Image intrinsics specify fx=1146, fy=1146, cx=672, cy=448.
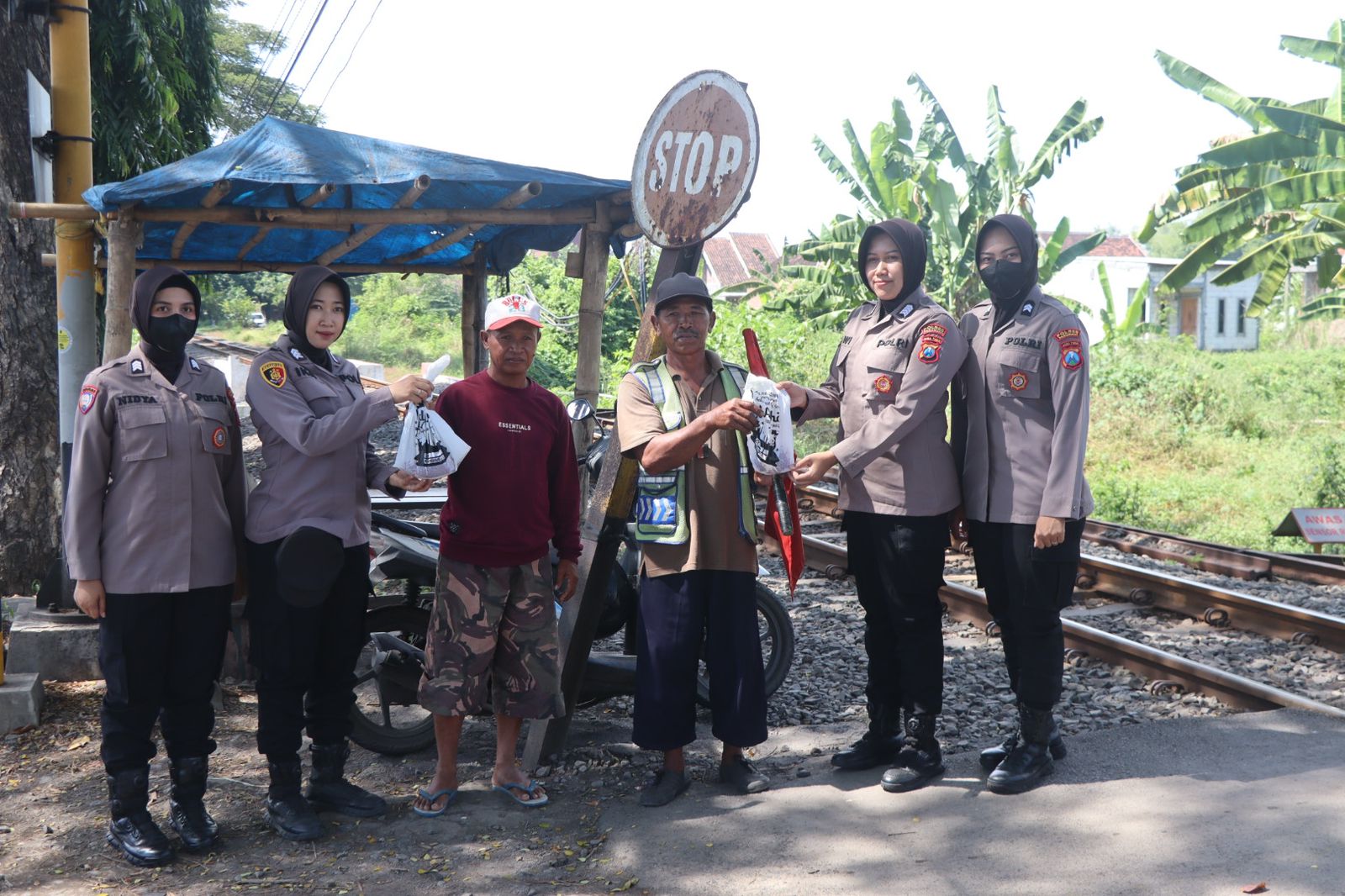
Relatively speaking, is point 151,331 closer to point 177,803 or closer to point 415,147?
point 177,803

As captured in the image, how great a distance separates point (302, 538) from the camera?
3951 mm

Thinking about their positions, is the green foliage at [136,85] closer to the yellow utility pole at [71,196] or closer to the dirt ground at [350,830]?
the yellow utility pole at [71,196]

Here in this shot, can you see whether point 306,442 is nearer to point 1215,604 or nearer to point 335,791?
point 335,791

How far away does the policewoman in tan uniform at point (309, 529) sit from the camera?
13.0 feet

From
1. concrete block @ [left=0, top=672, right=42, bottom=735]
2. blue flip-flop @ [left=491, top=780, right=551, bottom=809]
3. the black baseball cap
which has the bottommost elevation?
blue flip-flop @ [left=491, top=780, right=551, bottom=809]

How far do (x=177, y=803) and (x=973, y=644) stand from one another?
432cm

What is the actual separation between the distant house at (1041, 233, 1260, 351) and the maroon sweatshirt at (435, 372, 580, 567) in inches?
1651

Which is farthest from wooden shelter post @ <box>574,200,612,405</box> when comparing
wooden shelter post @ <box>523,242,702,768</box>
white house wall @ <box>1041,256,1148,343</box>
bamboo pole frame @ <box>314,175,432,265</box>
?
white house wall @ <box>1041,256,1148,343</box>

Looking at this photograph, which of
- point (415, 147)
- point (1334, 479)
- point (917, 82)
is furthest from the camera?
point (917, 82)

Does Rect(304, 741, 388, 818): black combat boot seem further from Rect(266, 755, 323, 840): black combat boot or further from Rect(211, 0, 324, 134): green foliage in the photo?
Rect(211, 0, 324, 134): green foliage

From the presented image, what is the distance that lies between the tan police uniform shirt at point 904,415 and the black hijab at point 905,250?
1.8 inches

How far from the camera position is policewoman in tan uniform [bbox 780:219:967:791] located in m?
4.25

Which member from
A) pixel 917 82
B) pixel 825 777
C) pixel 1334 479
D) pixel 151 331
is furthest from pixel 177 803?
pixel 917 82

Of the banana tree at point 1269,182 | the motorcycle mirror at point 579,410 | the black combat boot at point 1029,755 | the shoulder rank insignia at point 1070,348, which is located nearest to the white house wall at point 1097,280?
the banana tree at point 1269,182
